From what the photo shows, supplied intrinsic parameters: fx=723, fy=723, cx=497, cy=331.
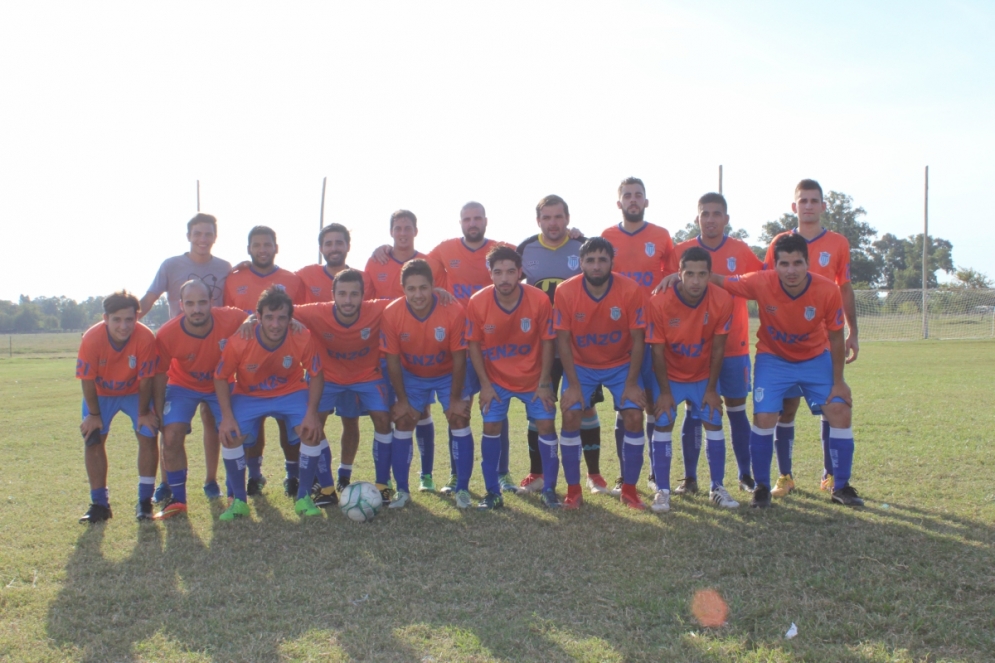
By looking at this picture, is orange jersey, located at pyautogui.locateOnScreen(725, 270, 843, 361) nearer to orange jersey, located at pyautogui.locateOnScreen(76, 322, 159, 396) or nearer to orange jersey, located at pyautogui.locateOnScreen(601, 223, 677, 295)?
orange jersey, located at pyautogui.locateOnScreen(601, 223, 677, 295)

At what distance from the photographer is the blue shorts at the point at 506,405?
200 inches

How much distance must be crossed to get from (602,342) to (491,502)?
1.36 metres

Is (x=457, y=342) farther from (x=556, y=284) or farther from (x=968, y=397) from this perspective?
(x=968, y=397)

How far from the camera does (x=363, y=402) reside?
17.9 ft

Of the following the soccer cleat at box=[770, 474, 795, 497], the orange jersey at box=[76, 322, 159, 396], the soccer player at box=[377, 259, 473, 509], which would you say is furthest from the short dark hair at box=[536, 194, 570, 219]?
the orange jersey at box=[76, 322, 159, 396]

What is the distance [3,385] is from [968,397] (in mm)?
19146

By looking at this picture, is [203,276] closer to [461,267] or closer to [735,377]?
[461,267]

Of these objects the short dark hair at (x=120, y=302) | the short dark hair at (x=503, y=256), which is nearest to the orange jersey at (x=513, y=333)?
the short dark hair at (x=503, y=256)

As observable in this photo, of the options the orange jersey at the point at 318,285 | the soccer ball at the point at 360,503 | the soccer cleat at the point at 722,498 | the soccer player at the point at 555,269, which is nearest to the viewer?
the soccer ball at the point at 360,503

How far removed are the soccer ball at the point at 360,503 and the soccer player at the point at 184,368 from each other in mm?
1242

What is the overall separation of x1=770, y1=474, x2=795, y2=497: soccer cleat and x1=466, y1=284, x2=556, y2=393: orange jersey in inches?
74.2

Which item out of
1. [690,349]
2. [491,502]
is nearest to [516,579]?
[491,502]

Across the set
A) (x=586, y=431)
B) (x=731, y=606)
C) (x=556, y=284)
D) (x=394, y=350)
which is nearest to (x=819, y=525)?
(x=731, y=606)

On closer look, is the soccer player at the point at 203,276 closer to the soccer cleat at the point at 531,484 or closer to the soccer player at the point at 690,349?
the soccer cleat at the point at 531,484
